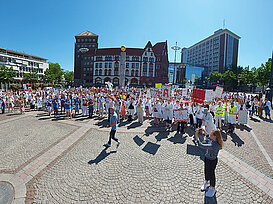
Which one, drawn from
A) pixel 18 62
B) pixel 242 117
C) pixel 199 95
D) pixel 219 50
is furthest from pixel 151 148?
pixel 219 50

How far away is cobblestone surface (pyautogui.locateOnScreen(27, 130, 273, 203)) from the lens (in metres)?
3.99

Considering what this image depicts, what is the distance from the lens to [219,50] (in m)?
105

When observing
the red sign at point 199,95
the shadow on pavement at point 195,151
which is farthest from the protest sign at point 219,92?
the shadow on pavement at point 195,151

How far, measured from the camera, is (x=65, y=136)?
8.33 metres

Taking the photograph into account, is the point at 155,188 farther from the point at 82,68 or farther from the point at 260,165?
the point at 82,68

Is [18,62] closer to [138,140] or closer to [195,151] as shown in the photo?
[138,140]

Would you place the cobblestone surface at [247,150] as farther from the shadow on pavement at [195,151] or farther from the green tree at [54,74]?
the green tree at [54,74]

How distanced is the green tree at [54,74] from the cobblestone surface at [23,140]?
5396cm

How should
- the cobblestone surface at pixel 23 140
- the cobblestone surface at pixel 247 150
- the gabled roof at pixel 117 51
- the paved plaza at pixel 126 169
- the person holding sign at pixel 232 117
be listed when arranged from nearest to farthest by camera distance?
the paved plaza at pixel 126 169 < the cobblestone surface at pixel 247 150 < the cobblestone surface at pixel 23 140 < the person holding sign at pixel 232 117 < the gabled roof at pixel 117 51

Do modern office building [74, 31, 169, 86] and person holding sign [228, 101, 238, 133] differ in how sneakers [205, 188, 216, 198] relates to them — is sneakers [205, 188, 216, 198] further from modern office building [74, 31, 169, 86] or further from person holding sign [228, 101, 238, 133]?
modern office building [74, 31, 169, 86]

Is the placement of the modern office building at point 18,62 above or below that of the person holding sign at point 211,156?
above

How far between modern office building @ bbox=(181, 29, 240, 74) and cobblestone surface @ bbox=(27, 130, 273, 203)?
334 feet

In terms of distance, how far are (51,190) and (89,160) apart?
5.60ft

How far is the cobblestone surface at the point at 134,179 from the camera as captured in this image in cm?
399
